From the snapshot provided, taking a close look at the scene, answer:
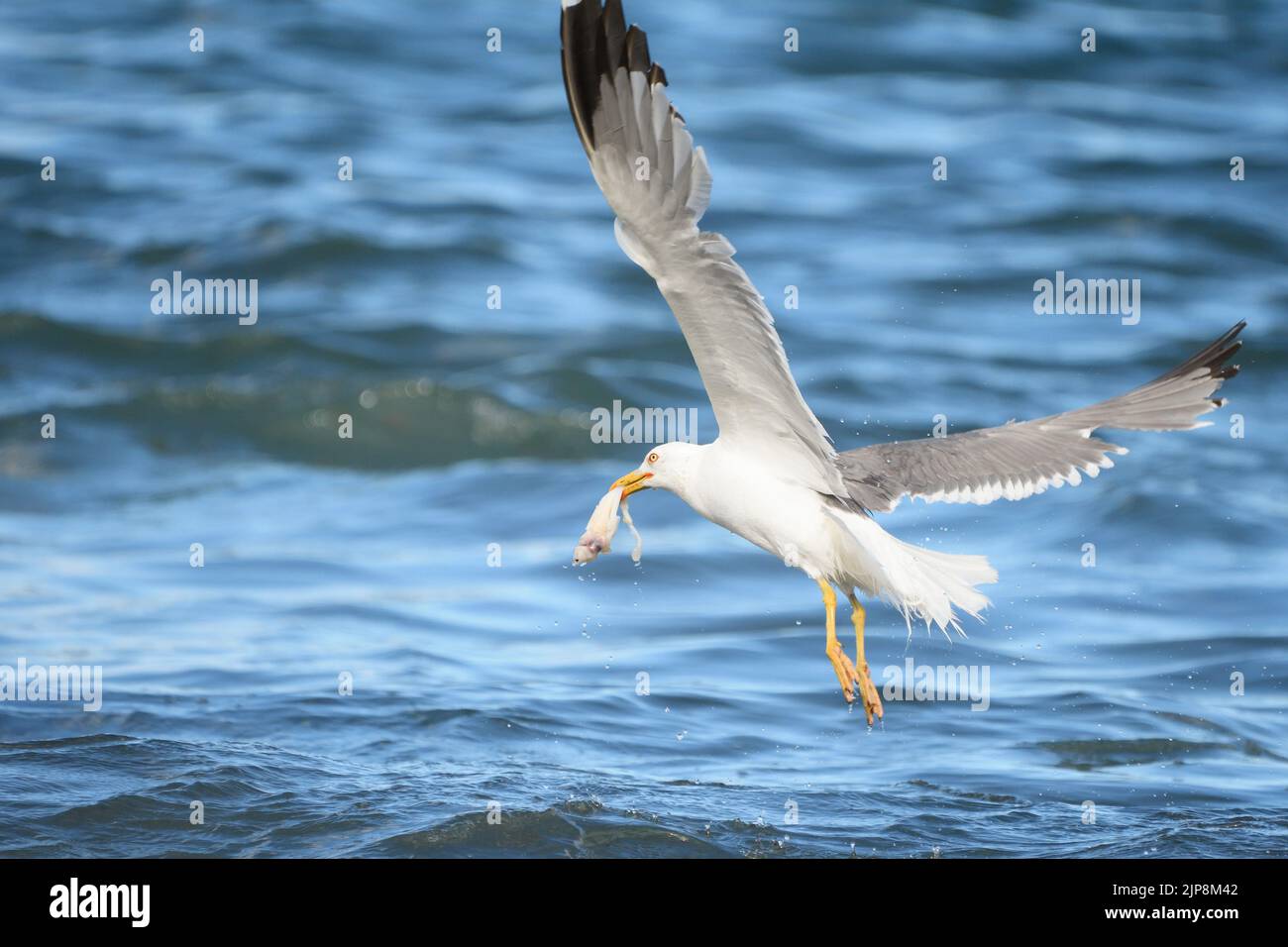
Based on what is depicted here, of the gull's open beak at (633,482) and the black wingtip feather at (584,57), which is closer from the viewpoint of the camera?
the black wingtip feather at (584,57)

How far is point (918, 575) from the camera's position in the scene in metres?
6.39

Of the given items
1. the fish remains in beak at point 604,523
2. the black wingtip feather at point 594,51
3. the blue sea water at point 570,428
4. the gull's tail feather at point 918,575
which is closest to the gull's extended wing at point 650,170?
the black wingtip feather at point 594,51

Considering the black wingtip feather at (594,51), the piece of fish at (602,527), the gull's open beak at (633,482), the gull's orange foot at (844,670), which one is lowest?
the gull's orange foot at (844,670)

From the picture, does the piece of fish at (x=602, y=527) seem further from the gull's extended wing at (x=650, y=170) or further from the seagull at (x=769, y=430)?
the gull's extended wing at (x=650, y=170)

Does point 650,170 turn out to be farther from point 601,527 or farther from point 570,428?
point 570,428

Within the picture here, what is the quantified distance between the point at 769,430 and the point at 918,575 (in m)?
0.81

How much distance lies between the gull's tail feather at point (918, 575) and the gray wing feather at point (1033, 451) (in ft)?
1.25

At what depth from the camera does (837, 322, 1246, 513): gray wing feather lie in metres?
6.97

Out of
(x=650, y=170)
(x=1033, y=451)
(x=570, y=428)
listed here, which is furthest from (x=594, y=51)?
(x=570, y=428)

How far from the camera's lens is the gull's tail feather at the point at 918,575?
629 cm

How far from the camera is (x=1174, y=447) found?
15312mm

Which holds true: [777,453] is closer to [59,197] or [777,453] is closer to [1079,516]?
[1079,516]

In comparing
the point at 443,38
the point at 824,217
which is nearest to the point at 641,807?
the point at 824,217

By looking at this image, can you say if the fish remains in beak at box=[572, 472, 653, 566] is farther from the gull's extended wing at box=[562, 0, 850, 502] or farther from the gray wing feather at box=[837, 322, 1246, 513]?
the gull's extended wing at box=[562, 0, 850, 502]
